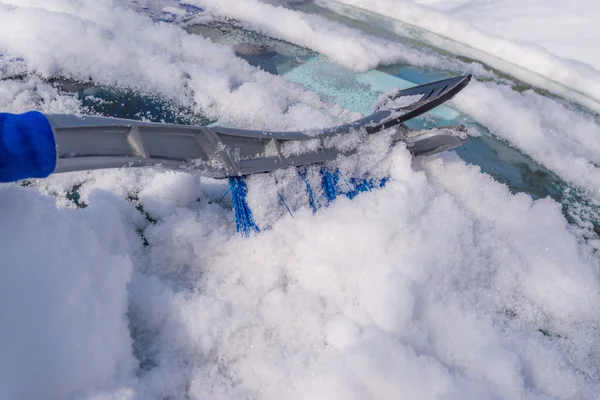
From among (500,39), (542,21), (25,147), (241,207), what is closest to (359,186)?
(241,207)

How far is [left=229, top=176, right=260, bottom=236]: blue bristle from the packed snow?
27 mm

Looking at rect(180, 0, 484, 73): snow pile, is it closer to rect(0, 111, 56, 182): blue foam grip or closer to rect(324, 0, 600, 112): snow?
rect(324, 0, 600, 112): snow

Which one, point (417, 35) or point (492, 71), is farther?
point (417, 35)

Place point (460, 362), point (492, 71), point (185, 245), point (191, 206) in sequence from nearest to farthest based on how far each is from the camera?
point (460, 362) < point (185, 245) < point (191, 206) < point (492, 71)

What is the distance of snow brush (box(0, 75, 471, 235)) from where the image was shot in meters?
0.84

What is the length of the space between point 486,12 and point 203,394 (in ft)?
9.28

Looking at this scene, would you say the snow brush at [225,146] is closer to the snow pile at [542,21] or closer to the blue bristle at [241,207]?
the blue bristle at [241,207]

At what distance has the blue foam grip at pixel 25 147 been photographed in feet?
2.56

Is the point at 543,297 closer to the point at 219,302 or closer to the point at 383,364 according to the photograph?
the point at 383,364

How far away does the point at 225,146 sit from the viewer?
1.20m

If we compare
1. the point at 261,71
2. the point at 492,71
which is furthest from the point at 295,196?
the point at 492,71

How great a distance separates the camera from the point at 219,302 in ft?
3.64

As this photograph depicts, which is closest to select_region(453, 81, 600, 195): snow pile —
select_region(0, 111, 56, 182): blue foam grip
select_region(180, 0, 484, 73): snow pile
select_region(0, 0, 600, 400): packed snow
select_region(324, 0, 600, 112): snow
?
select_region(0, 0, 600, 400): packed snow

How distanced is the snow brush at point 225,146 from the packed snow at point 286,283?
0.05 m
